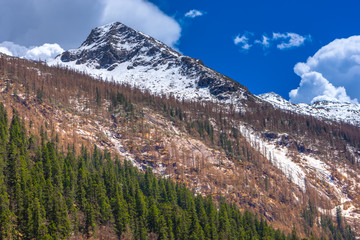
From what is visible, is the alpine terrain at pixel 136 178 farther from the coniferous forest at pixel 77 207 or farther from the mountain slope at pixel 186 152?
the mountain slope at pixel 186 152

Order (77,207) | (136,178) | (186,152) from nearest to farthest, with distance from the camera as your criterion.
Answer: (77,207), (136,178), (186,152)

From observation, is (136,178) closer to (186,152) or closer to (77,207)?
(77,207)

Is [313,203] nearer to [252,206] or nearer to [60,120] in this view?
[252,206]

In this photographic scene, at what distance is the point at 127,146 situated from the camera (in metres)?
153

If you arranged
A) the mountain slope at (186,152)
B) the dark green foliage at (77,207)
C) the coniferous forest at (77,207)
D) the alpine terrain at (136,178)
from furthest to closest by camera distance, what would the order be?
the mountain slope at (186,152), the alpine terrain at (136,178), the coniferous forest at (77,207), the dark green foliage at (77,207)

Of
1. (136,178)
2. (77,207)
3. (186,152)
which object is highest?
(186,152)

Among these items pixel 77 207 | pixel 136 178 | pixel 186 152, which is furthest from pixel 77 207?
pixel 186 152

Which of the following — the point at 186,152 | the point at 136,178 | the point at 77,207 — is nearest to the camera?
the point at 77,207

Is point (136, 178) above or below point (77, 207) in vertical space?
above

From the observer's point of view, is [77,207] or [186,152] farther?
[186,152]

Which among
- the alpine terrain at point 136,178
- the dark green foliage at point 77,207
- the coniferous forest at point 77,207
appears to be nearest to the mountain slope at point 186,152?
the alpine terrain at point 136,178

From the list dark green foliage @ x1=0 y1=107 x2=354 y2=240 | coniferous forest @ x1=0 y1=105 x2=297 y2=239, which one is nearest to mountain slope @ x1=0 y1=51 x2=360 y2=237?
coniferous forest @ x1=0 y1=105 x2=297 y2=239

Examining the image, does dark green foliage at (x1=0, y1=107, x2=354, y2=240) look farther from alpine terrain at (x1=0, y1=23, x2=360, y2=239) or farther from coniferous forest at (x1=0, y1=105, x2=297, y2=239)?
alpine terrain at (x1=0, y1=23, x2=360, y2=239)

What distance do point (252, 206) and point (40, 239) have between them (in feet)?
337
